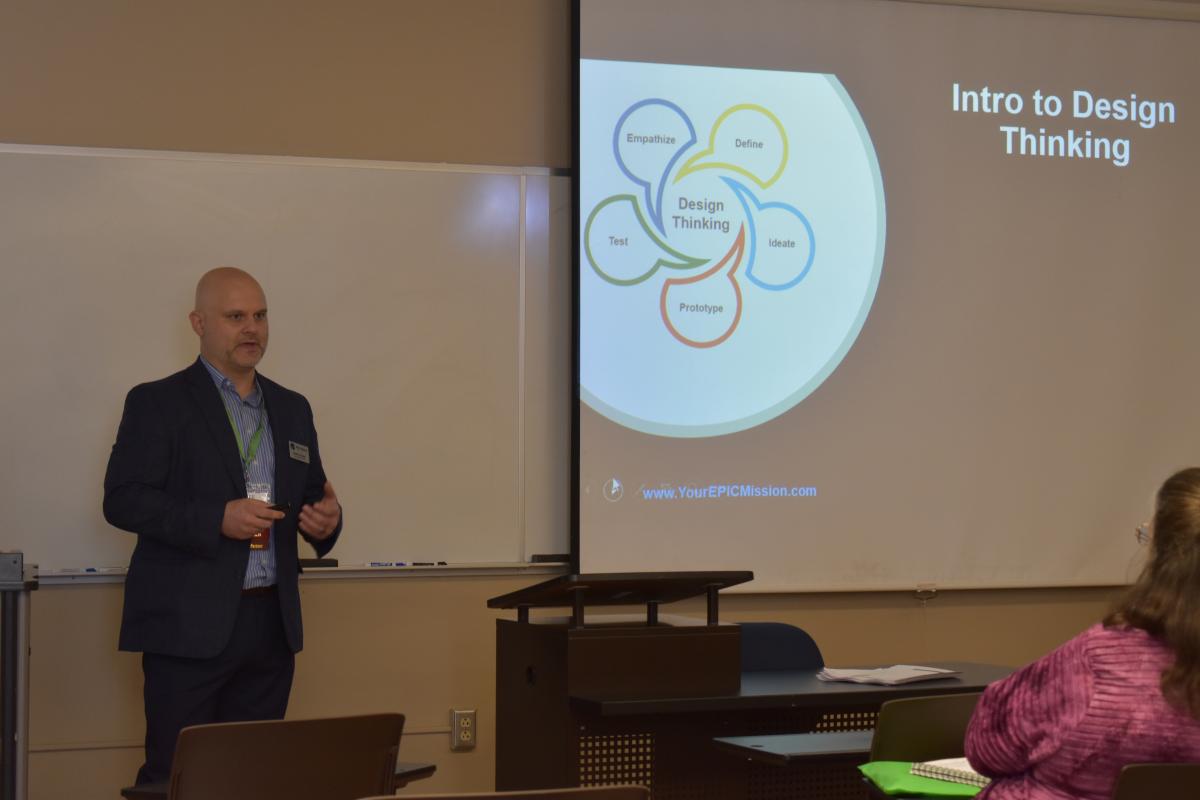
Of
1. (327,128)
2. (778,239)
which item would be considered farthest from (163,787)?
(778,239)

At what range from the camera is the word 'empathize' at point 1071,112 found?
5.00 metres

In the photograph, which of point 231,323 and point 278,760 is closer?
point 278,760

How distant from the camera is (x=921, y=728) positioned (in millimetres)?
2430

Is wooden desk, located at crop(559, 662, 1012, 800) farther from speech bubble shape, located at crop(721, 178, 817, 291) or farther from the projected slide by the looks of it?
speech bubble shape, located at crop(721, 178, 817, 291)

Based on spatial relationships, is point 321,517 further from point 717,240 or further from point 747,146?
point 747,146

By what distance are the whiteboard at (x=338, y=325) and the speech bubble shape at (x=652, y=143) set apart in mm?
262

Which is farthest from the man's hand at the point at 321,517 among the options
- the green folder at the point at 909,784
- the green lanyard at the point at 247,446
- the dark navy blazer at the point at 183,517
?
the green folder at the point at 909,784

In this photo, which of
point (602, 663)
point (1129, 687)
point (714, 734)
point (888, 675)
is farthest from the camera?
point (888, 675)

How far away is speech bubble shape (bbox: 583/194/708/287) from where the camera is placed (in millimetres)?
4613

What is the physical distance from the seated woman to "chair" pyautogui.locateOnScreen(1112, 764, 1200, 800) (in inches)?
2.2

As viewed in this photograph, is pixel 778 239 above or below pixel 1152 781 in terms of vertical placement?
above

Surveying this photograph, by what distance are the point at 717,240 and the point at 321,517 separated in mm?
1924

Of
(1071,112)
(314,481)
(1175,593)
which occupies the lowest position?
(1175,593)

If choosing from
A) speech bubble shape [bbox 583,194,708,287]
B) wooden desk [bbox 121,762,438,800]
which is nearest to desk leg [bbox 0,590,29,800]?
wooden desk [bbox 121,762,438,800]
